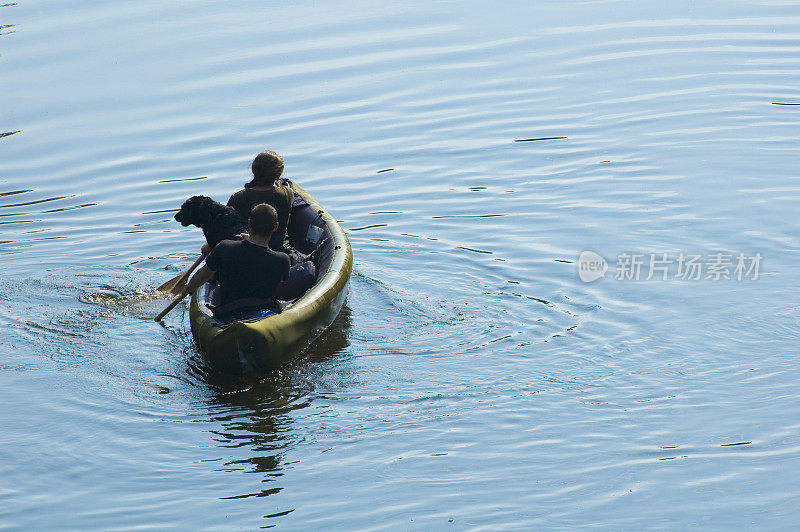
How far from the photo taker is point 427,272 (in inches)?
419

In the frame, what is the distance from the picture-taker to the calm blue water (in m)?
7.09

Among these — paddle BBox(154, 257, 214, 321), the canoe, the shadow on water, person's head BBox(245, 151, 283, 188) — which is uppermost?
person's head BBox(245, 151, 283, 188)

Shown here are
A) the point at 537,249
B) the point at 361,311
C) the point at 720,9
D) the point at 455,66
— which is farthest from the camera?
the point at 720,9

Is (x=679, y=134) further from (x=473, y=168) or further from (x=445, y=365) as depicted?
(x=445, y=365)

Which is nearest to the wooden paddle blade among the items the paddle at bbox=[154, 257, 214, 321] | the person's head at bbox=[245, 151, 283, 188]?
the paddle at bbox=[154, 257, 214, 321]

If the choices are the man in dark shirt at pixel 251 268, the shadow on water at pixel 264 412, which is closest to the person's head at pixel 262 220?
the man in dark shirt at pixel 251 268

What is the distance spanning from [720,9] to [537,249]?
11679 mm

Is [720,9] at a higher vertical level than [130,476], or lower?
higher

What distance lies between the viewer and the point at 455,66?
57.4 ft

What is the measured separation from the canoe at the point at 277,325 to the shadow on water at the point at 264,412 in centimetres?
12

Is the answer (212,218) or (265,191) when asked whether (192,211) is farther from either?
(265,191)

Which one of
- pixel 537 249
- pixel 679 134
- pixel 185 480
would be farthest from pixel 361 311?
pixel 679 134

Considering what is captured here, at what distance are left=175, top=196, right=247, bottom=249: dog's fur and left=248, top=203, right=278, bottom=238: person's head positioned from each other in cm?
82

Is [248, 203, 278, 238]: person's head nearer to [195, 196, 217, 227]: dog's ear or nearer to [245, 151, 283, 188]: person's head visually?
[195, 196, 217, 227]: dog's ear
